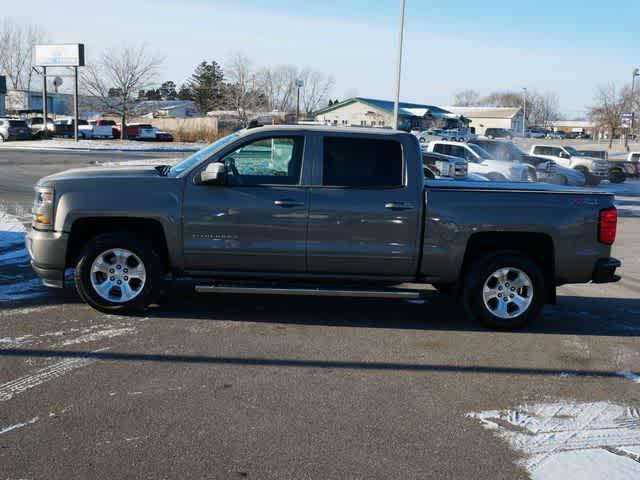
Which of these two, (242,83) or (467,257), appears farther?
(242,83)

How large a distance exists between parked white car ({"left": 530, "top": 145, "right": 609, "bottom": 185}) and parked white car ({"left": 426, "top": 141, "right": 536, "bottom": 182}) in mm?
6790

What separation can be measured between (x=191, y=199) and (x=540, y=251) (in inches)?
142

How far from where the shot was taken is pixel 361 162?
271 inches

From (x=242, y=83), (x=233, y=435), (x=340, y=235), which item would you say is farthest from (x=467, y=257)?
(x=242, y=83)

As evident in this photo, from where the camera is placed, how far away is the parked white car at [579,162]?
1189 inches

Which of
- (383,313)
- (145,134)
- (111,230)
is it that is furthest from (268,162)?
(145,134)

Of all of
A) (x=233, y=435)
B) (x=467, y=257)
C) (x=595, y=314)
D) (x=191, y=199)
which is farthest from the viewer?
(x=595, y=314)

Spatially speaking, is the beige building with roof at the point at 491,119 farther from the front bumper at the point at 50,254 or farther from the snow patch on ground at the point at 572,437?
the snow patch on ground at the point at 572,437

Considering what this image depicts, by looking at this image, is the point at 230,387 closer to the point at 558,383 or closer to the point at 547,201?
the point at 558,383

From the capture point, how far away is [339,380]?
5.34m

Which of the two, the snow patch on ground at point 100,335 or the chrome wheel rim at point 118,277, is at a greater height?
the chrome wheel rim at point 118,277

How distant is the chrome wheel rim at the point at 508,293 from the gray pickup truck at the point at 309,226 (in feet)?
0.04

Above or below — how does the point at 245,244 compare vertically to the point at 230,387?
above

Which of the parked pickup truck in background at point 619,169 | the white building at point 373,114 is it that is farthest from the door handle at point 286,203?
the white building at point 373,114
